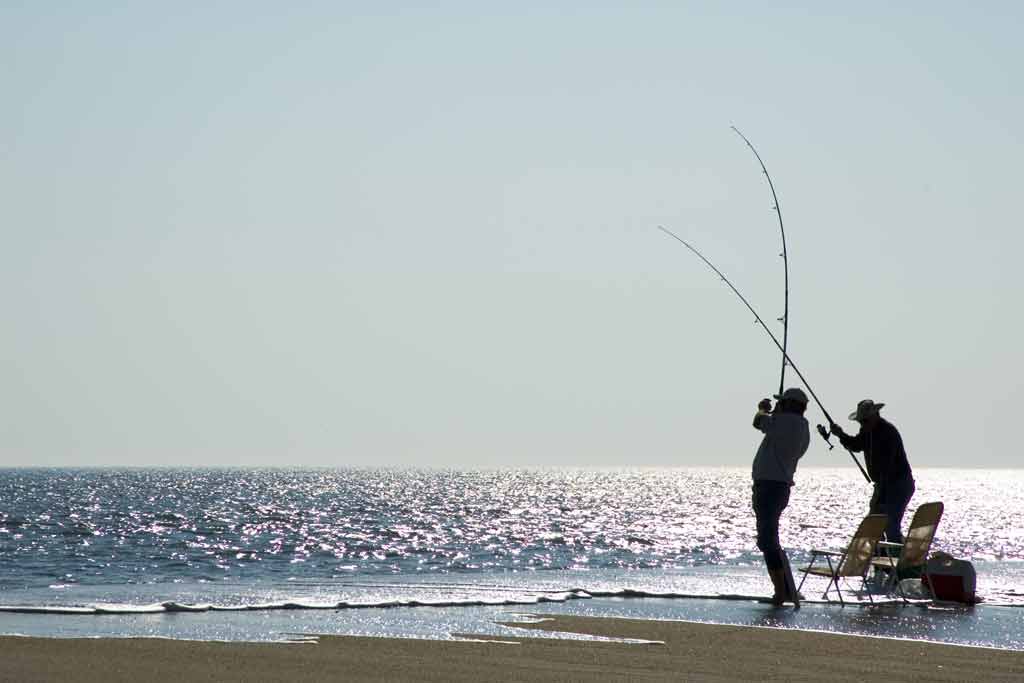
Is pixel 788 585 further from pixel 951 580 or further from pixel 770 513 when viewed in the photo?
pixel 951 580

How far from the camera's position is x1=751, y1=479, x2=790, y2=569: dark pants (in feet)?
37.2

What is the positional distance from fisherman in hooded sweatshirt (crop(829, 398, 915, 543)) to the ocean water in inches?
45.7

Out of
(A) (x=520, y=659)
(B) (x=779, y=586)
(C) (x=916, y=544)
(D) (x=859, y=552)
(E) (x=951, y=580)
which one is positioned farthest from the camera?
(C) (x=916, y=544)

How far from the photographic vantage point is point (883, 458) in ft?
42.4

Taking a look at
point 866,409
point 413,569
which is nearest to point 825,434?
point 866,409

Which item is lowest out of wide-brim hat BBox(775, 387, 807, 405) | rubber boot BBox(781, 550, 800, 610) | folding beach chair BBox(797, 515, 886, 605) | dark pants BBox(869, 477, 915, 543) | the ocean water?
the ocean water

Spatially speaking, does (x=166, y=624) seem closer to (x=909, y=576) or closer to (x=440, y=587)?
(x=440, y=587)

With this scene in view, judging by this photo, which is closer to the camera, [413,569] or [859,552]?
[859,552]

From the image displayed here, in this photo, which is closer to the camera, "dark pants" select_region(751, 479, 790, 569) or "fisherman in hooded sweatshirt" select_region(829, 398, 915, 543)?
"dark pants" select_region(751, 479, 790, 569)

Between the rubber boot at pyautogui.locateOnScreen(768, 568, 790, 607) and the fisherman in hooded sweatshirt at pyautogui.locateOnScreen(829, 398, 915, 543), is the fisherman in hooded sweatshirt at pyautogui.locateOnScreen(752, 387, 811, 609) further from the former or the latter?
the fisherman in hooded sweatshirt at pyautogui.locateOnScreen(829, 398, 915, 543)

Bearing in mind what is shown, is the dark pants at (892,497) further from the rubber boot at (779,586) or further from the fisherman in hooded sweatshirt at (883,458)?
the rubber boot at (779,586)

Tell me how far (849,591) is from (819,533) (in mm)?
34854

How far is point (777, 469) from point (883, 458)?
71.3 inches

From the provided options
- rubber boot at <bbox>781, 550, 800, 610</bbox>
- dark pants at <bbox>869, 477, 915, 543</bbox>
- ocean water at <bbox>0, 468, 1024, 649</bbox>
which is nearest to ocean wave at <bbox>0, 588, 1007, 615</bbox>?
ocean water at <bbox>0, 468, 1024, 649</bbox>
